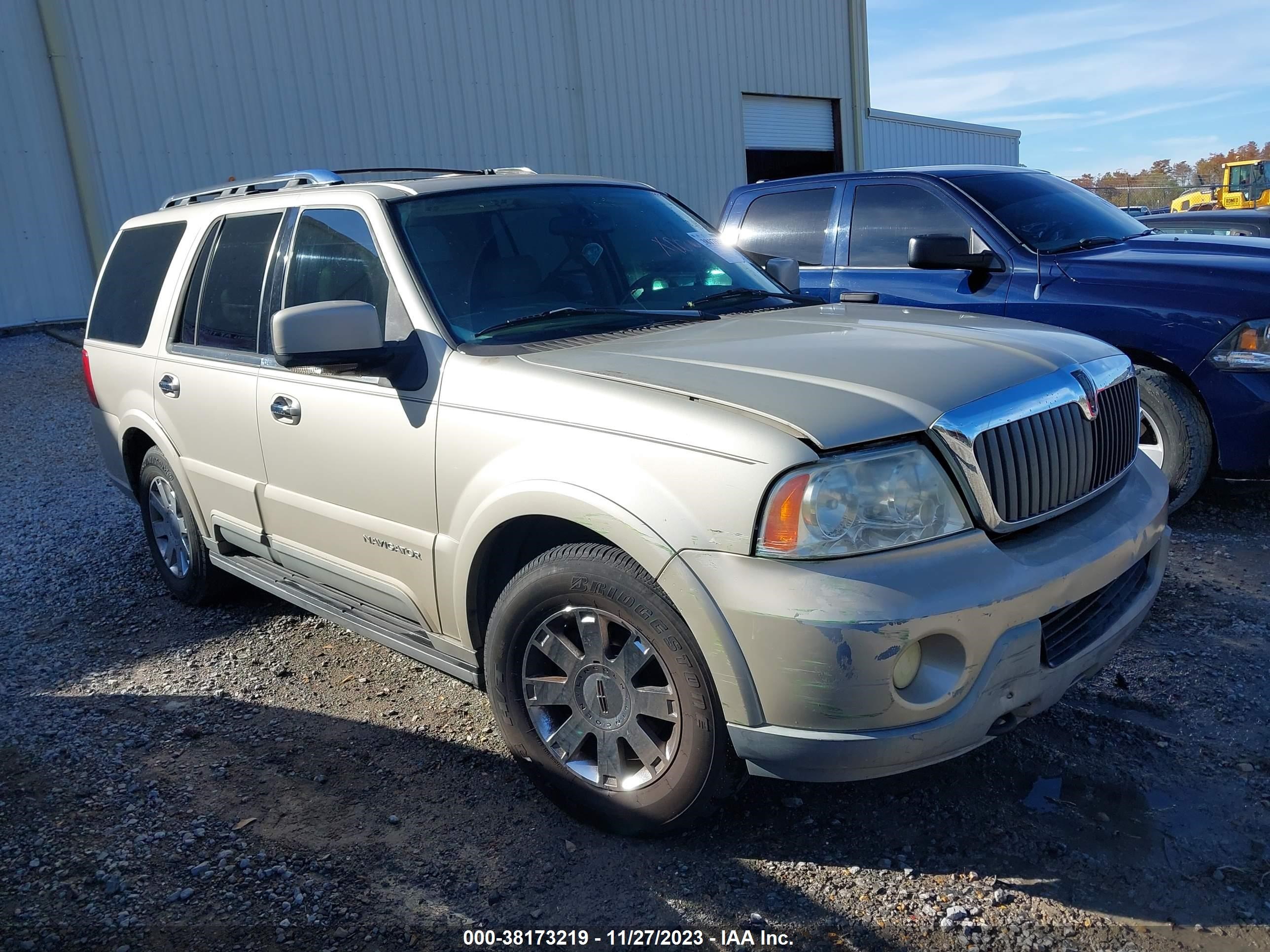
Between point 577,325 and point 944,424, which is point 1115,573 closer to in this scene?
point 944,424

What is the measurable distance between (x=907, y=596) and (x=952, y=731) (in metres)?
0.37

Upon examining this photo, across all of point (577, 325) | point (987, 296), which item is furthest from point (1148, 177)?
point (577, 325)

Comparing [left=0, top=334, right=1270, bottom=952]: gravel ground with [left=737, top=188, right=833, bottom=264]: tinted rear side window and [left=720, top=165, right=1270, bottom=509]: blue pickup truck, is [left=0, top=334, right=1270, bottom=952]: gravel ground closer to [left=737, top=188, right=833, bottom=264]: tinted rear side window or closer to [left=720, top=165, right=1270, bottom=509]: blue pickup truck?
[left=720, top=165, right=1270, bottom=509]: blue pickup truck

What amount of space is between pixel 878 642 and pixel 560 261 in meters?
1.96

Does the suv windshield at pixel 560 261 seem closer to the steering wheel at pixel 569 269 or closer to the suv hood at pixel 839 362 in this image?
the steering wheel at pixel 569 269

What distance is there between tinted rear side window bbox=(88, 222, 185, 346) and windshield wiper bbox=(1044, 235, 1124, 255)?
4684mm

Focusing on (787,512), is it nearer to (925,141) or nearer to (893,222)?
(893,222)

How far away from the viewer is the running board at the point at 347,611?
3.23 metres

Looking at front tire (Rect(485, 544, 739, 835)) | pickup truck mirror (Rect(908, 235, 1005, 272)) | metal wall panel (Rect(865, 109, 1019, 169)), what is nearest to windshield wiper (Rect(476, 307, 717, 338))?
front tire (Rect(485, 544, 739, 835))

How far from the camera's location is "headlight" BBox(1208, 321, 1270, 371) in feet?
15.8

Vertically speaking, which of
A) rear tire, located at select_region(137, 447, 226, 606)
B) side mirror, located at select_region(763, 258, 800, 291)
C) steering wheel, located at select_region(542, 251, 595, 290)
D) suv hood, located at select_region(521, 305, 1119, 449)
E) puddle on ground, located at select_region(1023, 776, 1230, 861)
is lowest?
puddle on ground, located at select_region(1023, 776, 1230, 861)

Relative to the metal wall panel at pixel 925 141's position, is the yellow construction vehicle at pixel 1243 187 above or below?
below

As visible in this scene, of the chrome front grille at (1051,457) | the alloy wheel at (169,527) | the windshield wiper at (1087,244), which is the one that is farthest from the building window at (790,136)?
the chrome front grille at (1051,457)

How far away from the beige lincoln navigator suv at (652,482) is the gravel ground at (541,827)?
31 cm
